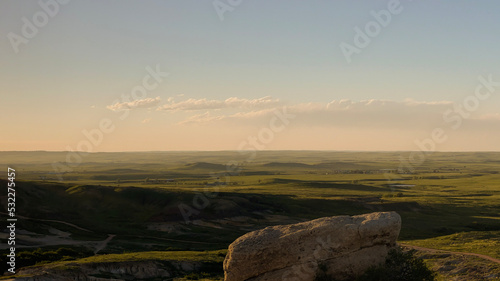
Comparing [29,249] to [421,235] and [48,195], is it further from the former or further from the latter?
[421,235]

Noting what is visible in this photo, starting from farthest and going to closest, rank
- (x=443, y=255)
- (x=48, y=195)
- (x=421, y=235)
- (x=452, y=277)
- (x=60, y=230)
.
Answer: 1. (x=48, y=195)
2. (x=421, y=235)
3. (x=60, y=230)
4. (x=443, y=255)
5. (x=452, y=277)

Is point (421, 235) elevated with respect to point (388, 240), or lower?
lower

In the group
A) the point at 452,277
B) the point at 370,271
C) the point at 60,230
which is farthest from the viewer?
the point at 60,230

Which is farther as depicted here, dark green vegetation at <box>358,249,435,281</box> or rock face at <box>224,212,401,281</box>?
rock face at <box>224,212,401,281</box>

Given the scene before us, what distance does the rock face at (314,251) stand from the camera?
93.7 feet

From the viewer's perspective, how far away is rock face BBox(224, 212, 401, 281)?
28.5 metres

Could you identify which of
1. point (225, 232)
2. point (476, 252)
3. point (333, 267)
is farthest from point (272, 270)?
point (225, 232)

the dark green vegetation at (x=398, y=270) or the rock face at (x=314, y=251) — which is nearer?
the dark green vegetation at (x=398, y=270)

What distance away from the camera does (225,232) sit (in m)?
79.8

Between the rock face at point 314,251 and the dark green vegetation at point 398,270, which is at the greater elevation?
the rock face at point 314,251

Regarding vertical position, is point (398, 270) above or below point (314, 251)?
below

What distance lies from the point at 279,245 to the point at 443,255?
3044cm

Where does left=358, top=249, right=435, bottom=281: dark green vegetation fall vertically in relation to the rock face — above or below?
below

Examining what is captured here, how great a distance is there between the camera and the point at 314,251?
94.2 feet
